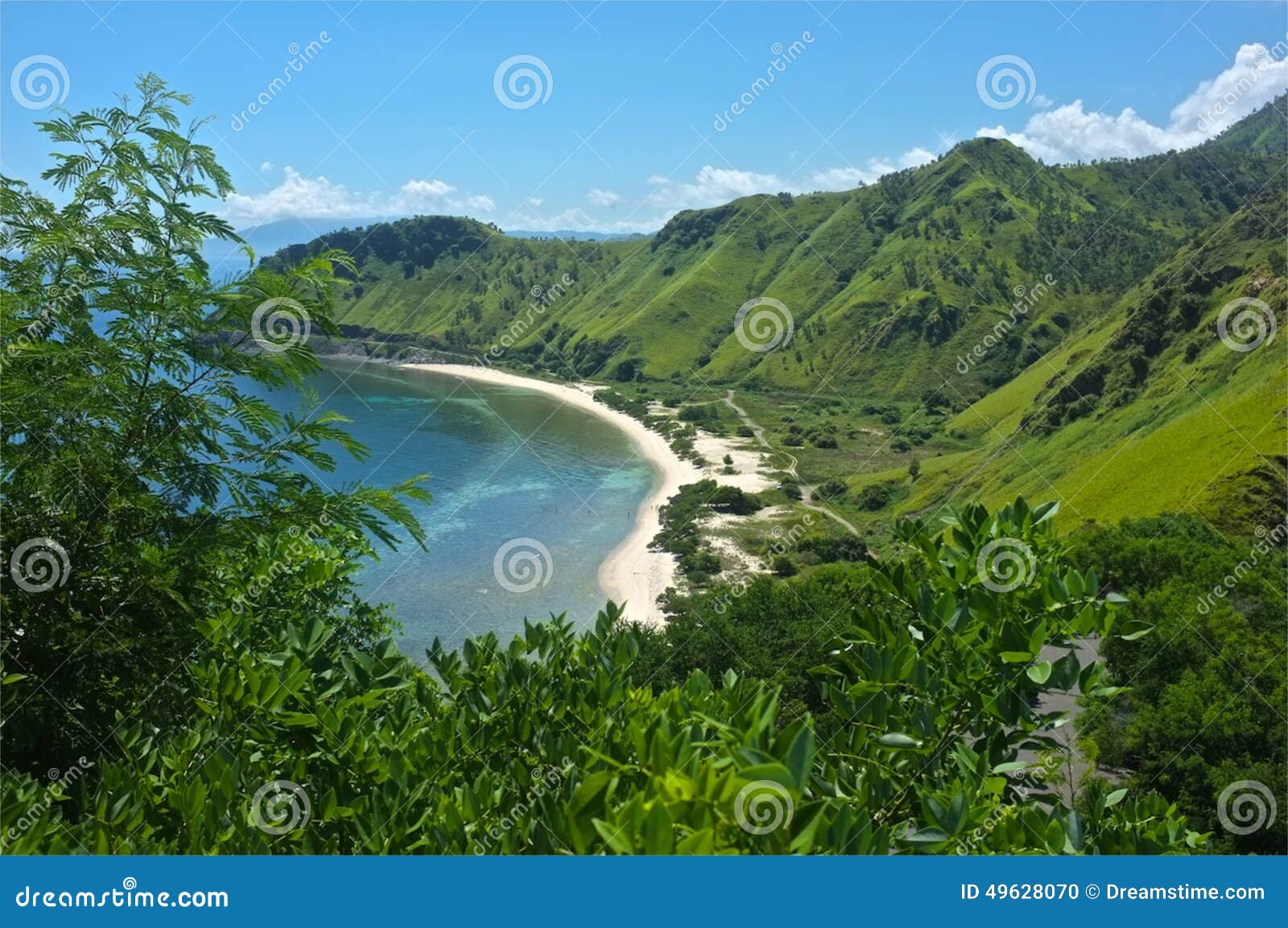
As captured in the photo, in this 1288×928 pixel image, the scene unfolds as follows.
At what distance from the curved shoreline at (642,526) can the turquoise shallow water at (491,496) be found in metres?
1.12

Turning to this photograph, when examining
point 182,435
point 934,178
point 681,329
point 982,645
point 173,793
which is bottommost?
point 173,793

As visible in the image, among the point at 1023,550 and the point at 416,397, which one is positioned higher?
the point at 416,397

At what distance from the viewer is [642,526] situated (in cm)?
6681

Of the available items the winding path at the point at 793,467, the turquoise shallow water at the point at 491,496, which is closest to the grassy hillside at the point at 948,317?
the winding path at the point at 793,467

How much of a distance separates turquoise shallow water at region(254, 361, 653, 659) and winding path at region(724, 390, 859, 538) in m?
13.1

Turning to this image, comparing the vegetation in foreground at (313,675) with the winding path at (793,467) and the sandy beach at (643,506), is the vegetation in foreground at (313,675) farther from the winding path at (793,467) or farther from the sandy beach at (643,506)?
the winding path at (793,467)

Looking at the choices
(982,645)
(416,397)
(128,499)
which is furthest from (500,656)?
(416,397)

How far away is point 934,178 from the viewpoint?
147 metres

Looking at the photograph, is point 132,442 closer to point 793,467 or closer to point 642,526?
point 642,526

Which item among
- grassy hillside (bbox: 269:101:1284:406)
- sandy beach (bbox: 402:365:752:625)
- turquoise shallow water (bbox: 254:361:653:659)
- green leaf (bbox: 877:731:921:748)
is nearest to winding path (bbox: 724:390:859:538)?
sandy beach (bbox: 402:365:752:625)

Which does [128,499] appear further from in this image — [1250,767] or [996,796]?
[1250,767]

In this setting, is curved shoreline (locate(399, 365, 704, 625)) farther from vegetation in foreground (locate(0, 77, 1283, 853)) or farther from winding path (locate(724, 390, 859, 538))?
vegetation in foreground (locate(0, 77, 1283, 853))

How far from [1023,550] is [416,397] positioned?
124316 mm

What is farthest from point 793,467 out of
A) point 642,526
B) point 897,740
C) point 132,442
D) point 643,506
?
point 897,740
